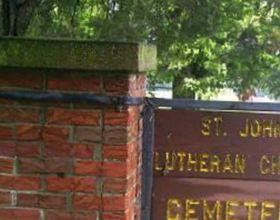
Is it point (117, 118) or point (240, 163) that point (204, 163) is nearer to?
point (240, 163)

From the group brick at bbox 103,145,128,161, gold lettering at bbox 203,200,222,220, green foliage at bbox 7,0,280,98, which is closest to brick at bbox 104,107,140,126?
brick at bbox 103,145,128,161

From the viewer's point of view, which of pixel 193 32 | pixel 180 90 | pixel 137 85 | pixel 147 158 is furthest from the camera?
pixel 180 90

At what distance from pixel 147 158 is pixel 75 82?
606 millimetres

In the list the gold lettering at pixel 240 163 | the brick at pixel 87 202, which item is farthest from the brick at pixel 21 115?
the gold lettering at pixel 240 163

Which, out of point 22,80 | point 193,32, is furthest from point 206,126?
point 193,32

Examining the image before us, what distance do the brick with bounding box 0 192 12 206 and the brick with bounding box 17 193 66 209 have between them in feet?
0.13

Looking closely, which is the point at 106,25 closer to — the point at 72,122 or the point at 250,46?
the point at 72,122

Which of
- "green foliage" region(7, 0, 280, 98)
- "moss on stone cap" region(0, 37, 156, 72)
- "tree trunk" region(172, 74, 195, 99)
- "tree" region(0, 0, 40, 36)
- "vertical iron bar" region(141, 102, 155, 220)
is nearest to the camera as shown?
"moss on stone cap" region(0, 37, 156, 72)

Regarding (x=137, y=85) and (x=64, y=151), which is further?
(x=137, y=85)

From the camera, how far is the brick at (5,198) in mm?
3236

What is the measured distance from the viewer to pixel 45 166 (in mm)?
3209

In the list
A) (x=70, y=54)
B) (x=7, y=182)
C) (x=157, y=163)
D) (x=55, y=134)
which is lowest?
(x=7, y=182)

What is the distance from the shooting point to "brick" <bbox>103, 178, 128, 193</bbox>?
10.5ft

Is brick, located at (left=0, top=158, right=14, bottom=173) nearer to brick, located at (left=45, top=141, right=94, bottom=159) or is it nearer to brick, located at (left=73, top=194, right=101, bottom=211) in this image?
brick, located at (left=45, top=141, right=94, bottom=159)
